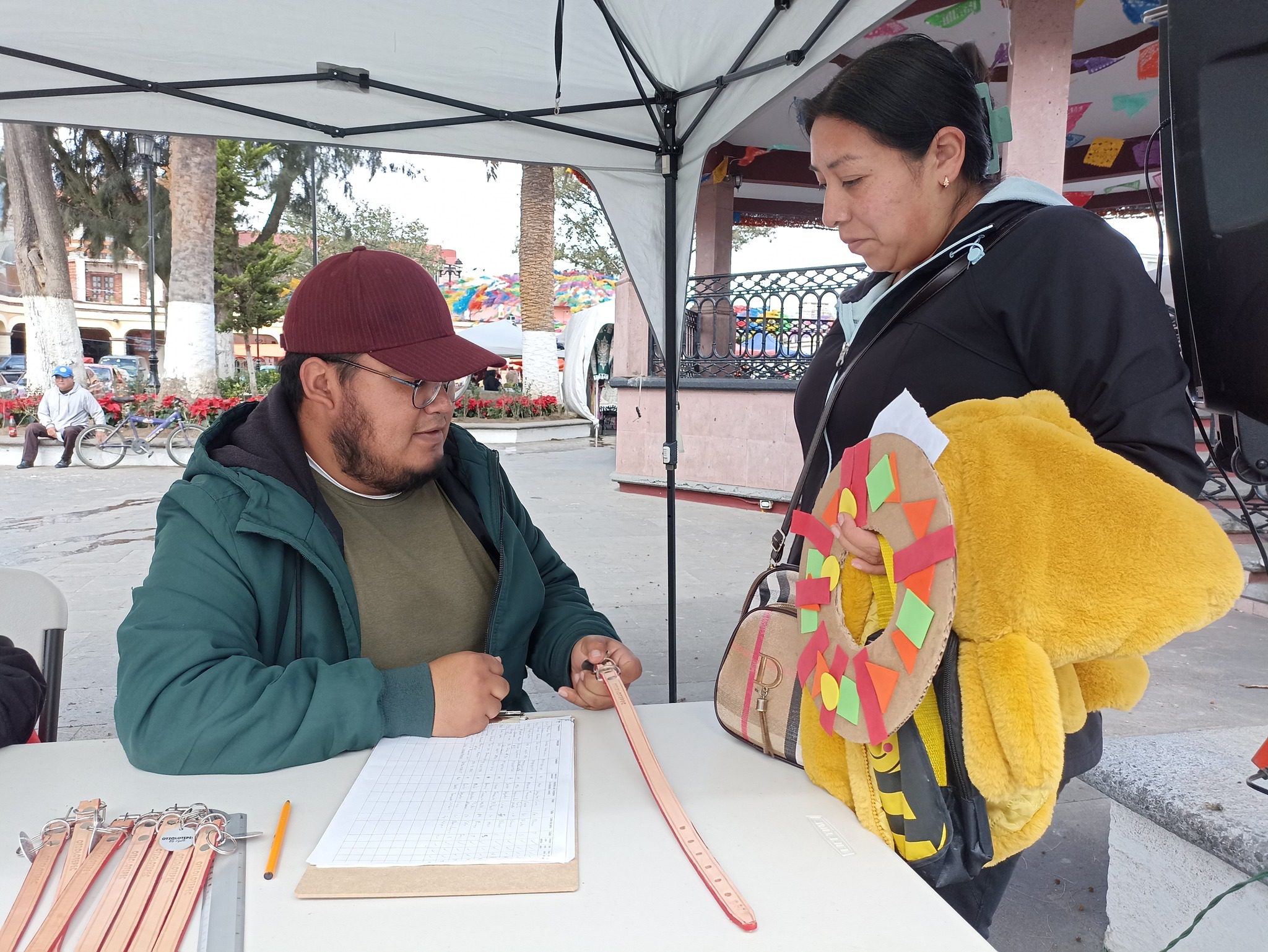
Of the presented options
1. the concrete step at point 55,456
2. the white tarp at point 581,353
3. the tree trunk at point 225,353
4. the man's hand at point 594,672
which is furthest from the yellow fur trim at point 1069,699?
the tree trunk at point 225,353

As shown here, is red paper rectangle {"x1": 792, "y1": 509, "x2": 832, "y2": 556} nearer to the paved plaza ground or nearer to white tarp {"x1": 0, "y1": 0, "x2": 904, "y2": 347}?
the paved plaza ground

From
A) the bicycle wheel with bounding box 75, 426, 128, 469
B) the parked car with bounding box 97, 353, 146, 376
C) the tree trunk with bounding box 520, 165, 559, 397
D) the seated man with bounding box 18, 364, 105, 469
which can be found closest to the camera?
the seated man with bounding box 18, 364, 105, 469

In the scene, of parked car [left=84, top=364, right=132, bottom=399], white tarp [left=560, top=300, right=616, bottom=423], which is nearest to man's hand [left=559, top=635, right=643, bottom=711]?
parked car [left=84, top=364, right=132, bottom=399]

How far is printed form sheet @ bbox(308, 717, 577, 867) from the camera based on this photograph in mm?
976

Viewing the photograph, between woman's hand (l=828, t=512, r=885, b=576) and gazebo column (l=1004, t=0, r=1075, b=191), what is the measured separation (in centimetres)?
518

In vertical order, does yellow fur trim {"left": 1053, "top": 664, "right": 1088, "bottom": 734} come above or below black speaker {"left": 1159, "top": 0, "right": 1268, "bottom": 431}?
below

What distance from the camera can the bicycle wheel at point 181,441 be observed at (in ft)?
39.8

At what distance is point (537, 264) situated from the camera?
51.5ft

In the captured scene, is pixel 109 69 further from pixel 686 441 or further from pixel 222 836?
pixel 686 441

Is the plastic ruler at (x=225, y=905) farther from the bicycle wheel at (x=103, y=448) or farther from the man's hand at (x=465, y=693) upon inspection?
the bicycle wheel at (x=103, y=448)

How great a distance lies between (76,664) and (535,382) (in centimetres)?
1370

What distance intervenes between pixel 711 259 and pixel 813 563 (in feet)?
31.4

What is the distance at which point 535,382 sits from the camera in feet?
57.3

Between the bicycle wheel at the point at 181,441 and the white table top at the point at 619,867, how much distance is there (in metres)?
12.2
